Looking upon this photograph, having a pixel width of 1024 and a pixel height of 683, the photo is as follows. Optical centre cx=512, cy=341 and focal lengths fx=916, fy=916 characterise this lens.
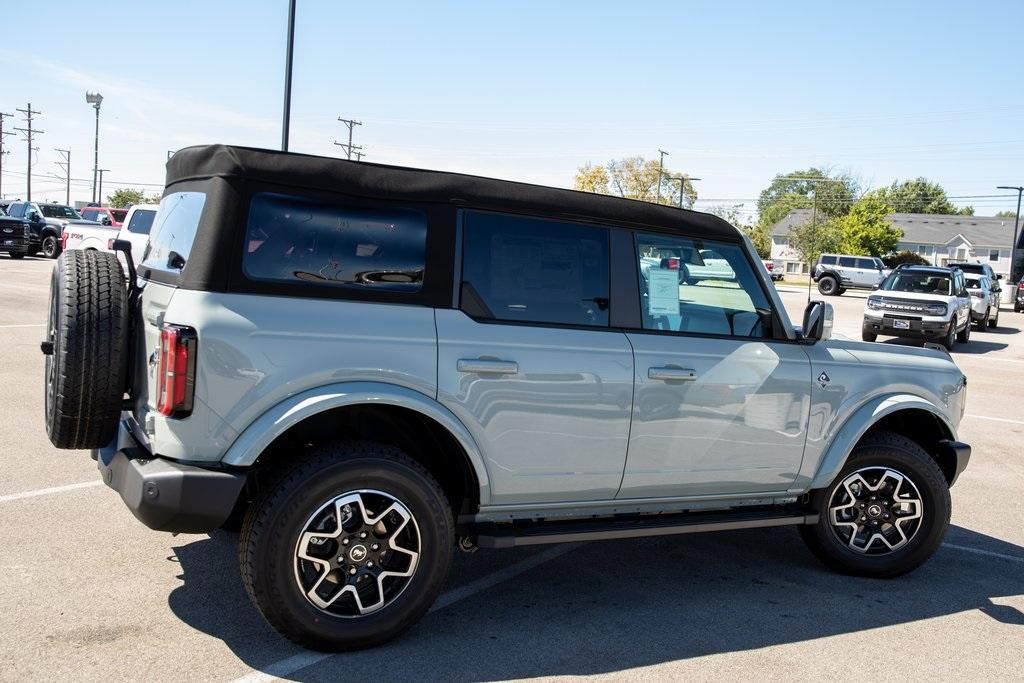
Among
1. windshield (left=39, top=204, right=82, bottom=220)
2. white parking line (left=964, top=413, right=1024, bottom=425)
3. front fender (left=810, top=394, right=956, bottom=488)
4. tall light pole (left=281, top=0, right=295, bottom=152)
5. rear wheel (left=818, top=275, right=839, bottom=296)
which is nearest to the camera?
front fender (left=810, top=394, right=956, bottom=488)

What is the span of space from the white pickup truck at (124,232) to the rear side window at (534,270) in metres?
15.7

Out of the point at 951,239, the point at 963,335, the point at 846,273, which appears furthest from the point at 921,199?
the point at 963,335

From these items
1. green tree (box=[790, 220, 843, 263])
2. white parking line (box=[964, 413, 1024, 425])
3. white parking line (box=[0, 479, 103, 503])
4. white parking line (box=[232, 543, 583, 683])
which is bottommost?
white parking line (box=[0, 479, 103, 503])

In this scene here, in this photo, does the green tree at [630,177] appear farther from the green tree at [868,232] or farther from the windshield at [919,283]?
the windshield at [919,283]

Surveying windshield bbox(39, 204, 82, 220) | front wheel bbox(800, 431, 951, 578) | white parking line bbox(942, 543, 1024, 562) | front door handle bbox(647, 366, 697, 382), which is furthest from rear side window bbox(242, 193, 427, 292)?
windshield bbox(39, 204, 82, 220)

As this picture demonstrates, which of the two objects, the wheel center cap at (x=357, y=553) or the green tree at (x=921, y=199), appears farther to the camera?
the green tree at (x=921, y=199)

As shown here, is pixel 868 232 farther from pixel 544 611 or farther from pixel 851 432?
pixel 544 611

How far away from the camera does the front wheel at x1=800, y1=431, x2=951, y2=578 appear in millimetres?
5039

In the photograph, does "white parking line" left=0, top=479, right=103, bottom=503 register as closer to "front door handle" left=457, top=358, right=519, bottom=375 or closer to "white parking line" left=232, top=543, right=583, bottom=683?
"white parking line" left=232, top=543, right=583, bottom=683

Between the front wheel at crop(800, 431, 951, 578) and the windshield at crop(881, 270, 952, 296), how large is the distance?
1714 centimetres

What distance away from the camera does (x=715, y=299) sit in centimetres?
473

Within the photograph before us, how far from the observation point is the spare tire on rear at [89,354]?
12.3 feet

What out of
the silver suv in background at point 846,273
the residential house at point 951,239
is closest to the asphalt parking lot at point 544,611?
the silver suv in background at point 846,273

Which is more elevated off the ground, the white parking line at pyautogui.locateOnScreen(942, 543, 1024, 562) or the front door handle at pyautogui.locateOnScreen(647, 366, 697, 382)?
the front door handle at pyautogui.locateOnScreen(647, 366, 697, 382)
